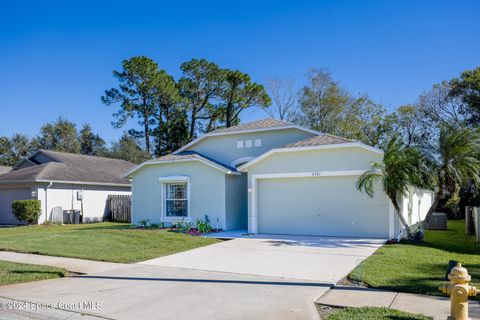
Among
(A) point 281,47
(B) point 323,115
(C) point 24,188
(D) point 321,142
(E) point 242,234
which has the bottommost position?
(E) point 242,234

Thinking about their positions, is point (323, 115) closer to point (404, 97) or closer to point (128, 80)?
point (404, 97)

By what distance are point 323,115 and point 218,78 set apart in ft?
36.8

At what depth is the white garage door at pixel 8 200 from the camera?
24.4m

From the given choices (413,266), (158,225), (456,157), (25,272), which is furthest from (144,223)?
(456,157)

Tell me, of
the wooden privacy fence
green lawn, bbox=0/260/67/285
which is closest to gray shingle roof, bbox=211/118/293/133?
the wooden privacy fence

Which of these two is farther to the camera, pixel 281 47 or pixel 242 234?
pixel 281 47

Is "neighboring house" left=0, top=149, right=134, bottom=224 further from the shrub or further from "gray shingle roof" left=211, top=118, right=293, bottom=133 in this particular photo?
"gray shingle roof" left=211, top=118, right=293, bottom=133

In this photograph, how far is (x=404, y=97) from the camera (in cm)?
3478

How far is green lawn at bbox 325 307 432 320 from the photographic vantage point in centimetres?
574

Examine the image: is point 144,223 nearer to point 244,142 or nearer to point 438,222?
point 244,142

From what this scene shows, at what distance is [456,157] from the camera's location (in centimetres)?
1391

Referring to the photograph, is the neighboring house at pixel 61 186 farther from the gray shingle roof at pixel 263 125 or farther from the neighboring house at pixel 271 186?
the gray shingle roof at pixel 263 125

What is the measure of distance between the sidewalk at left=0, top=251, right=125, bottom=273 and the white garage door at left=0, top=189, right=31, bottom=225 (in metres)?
13.3

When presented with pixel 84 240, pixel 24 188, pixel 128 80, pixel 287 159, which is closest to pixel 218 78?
pixel 128 80
